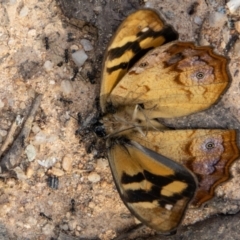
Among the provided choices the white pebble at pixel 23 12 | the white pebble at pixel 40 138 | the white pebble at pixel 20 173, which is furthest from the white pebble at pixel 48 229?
the white pebble at pixel 23 12

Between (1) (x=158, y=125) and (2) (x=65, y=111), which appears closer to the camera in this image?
(1) (x=158, y=125)

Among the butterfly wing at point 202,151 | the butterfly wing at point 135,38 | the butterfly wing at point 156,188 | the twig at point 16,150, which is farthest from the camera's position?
the twig at point 16,150

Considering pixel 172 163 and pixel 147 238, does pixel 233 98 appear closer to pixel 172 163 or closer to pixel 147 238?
pixel 172 163

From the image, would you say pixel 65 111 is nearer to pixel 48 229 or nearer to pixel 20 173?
pixel 20 173

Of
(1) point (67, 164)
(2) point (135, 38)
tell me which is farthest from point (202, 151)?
(1) point (67, 164)

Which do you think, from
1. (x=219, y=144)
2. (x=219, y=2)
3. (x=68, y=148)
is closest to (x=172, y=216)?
(x=219, y=144)

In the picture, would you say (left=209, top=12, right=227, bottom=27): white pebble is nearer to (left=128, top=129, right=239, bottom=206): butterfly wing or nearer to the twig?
(left=128, top=129, right=239, bottom=206): butterfly wing

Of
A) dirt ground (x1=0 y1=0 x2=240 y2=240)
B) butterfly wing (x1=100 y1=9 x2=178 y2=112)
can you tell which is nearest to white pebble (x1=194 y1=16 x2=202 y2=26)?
dirt ground (x1=0 y1=0 x2=240 y2=240)

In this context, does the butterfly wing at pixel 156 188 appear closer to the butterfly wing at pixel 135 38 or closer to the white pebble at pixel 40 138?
the butterfly wing at pixel 135 38
